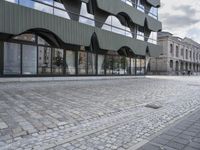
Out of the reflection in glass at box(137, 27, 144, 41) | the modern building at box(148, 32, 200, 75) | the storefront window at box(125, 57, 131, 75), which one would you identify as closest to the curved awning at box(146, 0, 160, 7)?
the reflection in glass at box(137, 27, 144, 41)

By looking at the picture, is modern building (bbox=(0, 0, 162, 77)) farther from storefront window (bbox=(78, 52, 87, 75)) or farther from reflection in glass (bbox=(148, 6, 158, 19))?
reflection in glass (bbox=(148, 6, 158, 19))

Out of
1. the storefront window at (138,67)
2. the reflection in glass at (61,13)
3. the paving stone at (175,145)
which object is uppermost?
the reflection in glass at (61,13)

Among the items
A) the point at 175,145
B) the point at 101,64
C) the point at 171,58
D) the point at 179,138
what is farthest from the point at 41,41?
the point at 171,58

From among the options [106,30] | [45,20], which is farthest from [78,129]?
[106,30]

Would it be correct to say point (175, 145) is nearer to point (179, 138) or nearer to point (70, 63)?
point (179, 138)

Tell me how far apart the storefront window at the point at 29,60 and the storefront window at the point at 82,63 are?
15.0 feet

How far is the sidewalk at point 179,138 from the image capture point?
13.9 feet

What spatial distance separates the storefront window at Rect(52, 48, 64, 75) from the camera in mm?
15914

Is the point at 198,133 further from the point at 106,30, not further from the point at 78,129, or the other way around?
the point at 106,30

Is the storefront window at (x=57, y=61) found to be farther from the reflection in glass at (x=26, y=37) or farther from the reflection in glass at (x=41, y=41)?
the reflection in glass at (x=26, y=37)

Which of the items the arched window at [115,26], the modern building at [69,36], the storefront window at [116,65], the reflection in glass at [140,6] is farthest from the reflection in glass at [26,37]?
the reflection in glass at [140,6]

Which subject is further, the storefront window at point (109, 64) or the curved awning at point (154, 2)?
the curved awning at point (154, 2)

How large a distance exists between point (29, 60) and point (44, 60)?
4.22 ft

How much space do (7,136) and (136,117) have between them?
3.97 metres
